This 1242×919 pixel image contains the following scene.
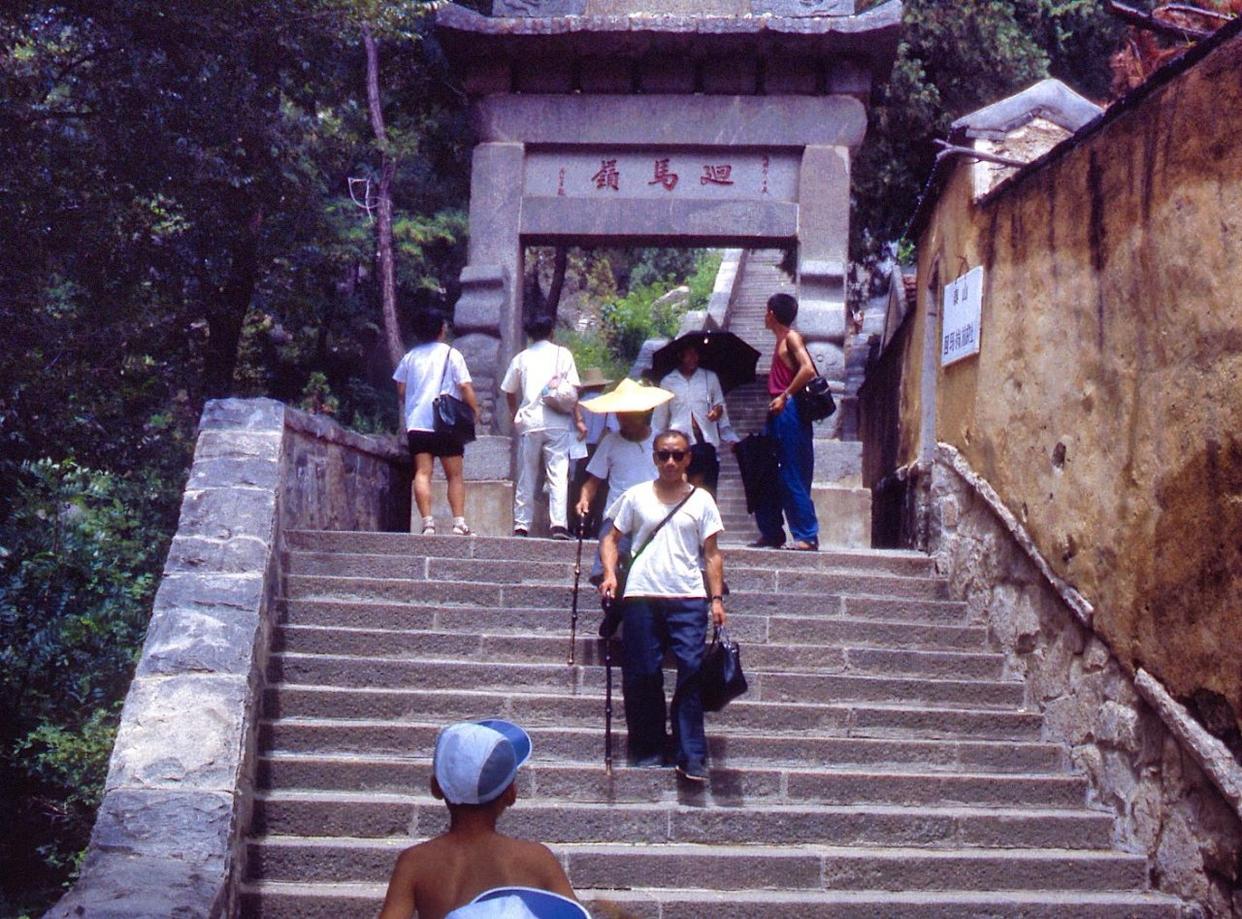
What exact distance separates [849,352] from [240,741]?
1586cm

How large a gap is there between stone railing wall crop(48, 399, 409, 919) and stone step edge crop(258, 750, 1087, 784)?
0.32 meters

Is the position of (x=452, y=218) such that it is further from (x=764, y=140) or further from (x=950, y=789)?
(x=950, y=789)

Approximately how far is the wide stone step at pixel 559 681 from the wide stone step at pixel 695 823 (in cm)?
87

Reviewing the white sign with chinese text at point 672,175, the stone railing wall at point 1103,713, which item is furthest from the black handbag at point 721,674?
the white sign with chinese text at point 672,175

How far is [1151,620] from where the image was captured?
5.89 m

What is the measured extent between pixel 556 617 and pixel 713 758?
1.37 metres

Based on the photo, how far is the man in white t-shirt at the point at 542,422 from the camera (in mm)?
9750

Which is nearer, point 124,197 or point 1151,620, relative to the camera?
point 1151,620

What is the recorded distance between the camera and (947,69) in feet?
56.1

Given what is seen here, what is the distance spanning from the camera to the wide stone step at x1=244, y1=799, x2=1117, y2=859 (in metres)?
5.91

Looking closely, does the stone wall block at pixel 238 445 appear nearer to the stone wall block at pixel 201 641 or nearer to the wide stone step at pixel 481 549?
the wide stone step at pixel 481 549

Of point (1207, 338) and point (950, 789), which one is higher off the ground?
point (1207, 338)

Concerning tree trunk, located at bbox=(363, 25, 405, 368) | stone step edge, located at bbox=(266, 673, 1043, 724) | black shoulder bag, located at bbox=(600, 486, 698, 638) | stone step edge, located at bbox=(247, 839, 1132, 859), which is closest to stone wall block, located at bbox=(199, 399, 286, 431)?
stone step edge, located at bbox=(266, 673, 1043, 724)

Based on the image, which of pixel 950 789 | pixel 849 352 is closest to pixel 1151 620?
pixel 950 789
